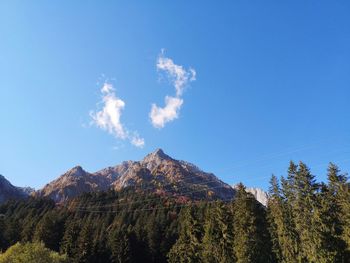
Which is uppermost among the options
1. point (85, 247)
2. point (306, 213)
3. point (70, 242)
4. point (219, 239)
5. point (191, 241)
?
point (306, 213)

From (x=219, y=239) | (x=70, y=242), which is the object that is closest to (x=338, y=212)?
(x=219, y=239)

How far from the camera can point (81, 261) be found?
66.1 meters

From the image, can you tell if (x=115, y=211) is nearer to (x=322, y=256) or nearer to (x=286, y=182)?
(x=286, y=182)

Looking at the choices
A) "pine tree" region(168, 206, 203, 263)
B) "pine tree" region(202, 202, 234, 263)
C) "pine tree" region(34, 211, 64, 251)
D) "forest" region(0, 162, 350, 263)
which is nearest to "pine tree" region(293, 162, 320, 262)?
"forest" region(0, 162, 350, 263)

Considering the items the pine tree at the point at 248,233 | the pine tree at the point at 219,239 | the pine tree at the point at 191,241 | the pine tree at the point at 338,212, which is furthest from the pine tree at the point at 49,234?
the pine tree at the point at 338,212

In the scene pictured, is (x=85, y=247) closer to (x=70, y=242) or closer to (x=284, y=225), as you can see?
(x=70, y=242)

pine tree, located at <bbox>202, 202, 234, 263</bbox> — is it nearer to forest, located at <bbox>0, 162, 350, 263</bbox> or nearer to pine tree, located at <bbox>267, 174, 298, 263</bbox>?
forest, located at <bbox>0, 162, 350, 263</bbox>

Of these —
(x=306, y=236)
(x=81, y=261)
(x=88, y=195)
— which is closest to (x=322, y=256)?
(x=306, y=236)

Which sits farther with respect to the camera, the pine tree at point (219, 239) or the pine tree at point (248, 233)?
the pine tree at point (219, 239)

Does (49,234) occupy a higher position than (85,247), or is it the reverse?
(49,234)

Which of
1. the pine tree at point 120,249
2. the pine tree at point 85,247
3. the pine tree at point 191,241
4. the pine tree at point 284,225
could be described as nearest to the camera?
the pine tree at point 284,225

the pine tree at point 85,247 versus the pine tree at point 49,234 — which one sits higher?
the pine tree at point 49,234

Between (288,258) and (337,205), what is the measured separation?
11.0 m

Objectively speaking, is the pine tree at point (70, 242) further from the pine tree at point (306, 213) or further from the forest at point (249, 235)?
the pine tree at point (306, 213)
